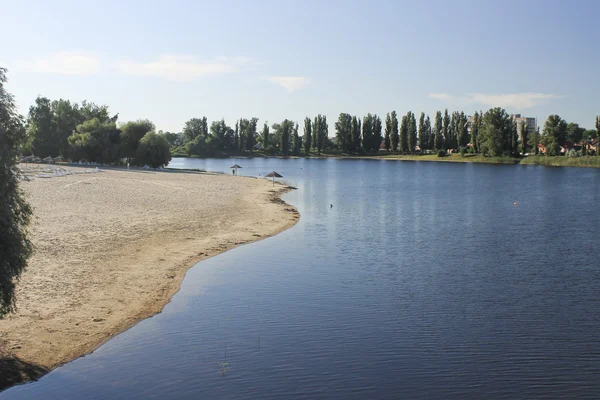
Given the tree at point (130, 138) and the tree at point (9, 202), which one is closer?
the tree at point (9, 202)

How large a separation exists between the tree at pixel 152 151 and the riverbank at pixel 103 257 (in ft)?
176

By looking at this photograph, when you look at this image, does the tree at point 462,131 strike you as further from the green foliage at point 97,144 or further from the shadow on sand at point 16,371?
the shadow on sand at point 16,371

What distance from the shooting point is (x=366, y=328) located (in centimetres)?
1975

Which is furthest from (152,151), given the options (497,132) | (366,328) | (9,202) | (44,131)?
(497,132)

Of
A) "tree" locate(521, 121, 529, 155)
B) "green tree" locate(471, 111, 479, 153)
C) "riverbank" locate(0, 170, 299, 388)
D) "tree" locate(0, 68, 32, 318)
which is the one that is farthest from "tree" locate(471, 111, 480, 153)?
"tree" locate(0, 68, 32, 318)

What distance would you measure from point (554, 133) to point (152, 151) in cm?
11282

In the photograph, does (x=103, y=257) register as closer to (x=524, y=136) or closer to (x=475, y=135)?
(x=524, y=136)

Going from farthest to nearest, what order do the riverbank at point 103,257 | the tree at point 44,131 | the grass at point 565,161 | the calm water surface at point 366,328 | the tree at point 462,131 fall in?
1. the tree at point 462,131
2. the grass at point 565,161
3. the tree at point 44,131
4. the riverbank at point 103,257
5. the calm water surface at point 366,328

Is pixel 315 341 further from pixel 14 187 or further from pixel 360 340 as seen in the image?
pixel 14 187

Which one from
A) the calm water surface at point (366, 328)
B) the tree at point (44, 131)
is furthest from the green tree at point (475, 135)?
the calm water surface at point (366, 328)

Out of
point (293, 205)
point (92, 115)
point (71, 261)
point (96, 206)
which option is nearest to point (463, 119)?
point (92, 115)

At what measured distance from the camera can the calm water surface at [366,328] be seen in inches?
600

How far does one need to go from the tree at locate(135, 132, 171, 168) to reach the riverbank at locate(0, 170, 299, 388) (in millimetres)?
53682

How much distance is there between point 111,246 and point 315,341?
49.8ft
